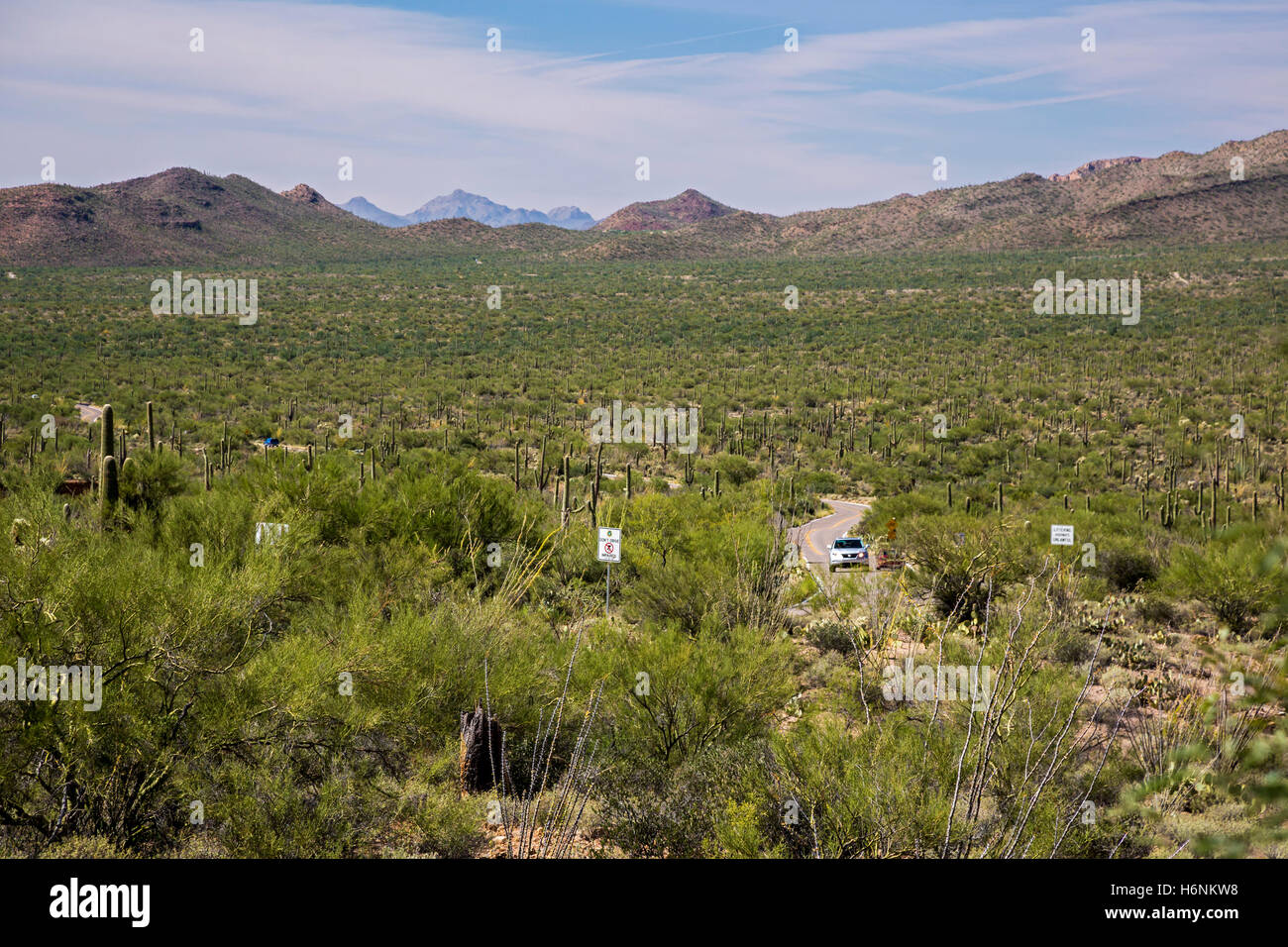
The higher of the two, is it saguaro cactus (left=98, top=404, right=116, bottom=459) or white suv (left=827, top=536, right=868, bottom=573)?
saguaro cactus (left=98, top=404, right=116, bottom=459)

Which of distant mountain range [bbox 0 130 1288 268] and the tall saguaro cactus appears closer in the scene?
the tall saguaro cactus

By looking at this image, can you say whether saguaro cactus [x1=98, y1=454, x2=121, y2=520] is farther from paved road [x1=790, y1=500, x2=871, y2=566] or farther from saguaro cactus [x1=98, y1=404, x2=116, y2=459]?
paved road [x1=790, y1=500, x2=871, y2=566]

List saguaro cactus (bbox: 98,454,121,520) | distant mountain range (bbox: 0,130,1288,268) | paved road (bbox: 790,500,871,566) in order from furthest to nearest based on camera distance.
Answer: distant mountain range (bbox: 0,130,1288,268)
paved road (bbox: 790,500,871,566)
saguaro cactus (bbox: 98,454,121,520)

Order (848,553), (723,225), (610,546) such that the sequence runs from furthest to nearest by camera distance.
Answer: (723,225) < (848,553) < (610,546)

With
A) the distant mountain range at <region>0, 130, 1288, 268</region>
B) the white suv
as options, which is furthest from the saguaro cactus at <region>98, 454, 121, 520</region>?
the distant mountain range at <region>0, 130, 1288, 268</region>

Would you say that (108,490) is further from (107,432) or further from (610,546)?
(610,546)

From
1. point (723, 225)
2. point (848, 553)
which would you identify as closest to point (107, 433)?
point (848, 553)
